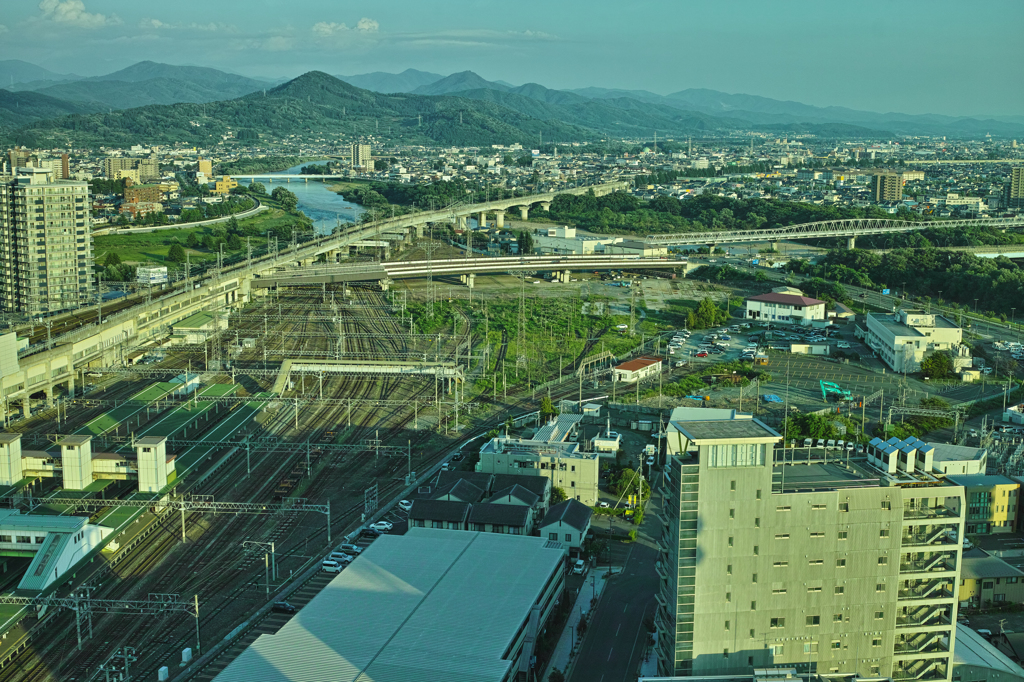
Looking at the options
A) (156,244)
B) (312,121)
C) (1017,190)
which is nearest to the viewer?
(156,244)

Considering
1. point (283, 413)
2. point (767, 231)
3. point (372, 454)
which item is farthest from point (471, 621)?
point (767, 231)

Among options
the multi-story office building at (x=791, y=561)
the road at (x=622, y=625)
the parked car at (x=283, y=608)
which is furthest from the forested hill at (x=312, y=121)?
the multi-story office building at (x=791, y=561)

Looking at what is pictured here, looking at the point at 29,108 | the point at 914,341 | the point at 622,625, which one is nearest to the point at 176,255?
the point at 914,341

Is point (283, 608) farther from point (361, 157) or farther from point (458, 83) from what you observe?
point (458, 83)

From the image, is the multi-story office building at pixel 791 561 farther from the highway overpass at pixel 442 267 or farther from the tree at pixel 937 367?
the highway overpass at pixel 442 267

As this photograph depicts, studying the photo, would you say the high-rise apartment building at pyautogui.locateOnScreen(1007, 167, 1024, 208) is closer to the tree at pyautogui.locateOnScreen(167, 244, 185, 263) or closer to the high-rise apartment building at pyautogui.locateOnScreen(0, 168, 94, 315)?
the tree at pyautogui.locateOnScreen(167, 244, 185, 263)
